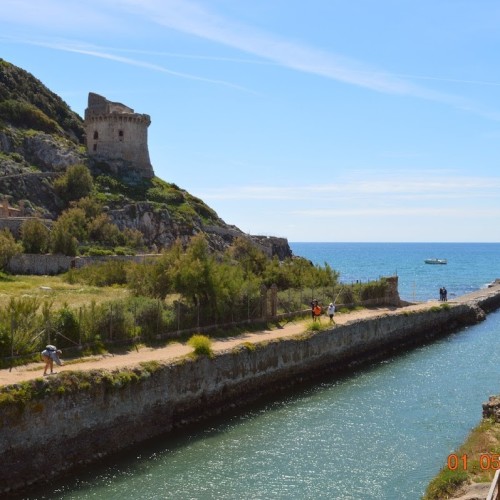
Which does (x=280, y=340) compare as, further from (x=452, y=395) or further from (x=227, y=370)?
(x=452, y=395)

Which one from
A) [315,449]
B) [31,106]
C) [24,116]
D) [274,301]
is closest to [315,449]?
[315,449]

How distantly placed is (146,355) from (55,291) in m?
16.1

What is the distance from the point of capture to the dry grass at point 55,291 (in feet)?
115

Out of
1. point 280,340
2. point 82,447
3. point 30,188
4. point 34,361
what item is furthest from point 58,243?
point 82,447

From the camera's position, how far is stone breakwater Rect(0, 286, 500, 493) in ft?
59.7

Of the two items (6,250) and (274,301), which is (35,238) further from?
(274,301)

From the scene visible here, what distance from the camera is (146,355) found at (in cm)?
2519

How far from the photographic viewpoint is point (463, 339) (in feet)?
149

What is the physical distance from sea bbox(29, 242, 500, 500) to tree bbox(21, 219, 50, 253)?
30714mm

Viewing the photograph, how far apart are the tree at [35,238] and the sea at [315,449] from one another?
30.7 meters

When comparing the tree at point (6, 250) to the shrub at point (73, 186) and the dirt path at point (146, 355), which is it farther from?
the shrub at point (73, 186)

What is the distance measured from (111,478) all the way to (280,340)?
1302cm

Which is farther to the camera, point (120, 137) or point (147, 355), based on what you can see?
point (120, 137)
